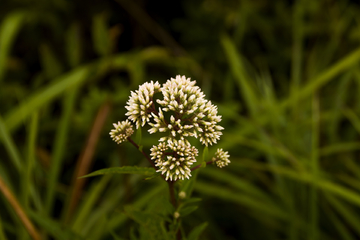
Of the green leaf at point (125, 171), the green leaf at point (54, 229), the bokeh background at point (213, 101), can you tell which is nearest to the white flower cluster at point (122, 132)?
the green leaf at point (125, 171)

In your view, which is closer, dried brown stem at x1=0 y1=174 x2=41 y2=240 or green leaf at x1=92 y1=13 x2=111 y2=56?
dried brown stem at x1=0 y1=174 x2=41 y2=240

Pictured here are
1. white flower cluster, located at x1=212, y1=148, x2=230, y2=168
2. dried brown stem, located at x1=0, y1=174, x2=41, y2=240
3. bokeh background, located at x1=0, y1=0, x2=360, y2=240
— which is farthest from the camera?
bokeh background, located at x1=0, y1=0, x2=360, y2=240

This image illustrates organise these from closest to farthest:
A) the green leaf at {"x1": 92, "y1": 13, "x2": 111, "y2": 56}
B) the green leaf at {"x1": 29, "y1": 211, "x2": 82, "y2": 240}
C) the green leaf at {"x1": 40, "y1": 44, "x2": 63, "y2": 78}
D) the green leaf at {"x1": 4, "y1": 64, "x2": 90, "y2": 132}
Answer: the green leaf at {"x1": 29, "y1": 211, "x2": 82, "y2": 240}
the green leaf at {"x1": 4, "y1": 64, "x2": 90, "y2": 132}
the green leaf at {"x1": 92, "y1": 13, "x2": 111, "y2": 56}
the green leaf at {"x1": 40, "y1": 44, "x2": 63, "y2": 78}

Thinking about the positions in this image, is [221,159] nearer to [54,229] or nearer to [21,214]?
[54,229]

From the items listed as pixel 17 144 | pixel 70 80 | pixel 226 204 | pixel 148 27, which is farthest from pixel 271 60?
pixel 17 144

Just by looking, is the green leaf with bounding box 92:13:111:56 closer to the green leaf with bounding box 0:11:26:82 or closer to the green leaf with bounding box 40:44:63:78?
the green leaf with bounding box 40:44:63:78

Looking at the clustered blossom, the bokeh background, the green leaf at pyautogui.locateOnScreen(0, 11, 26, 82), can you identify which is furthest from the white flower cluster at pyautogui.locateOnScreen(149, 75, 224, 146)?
the green leaf at pyautogui.locateOnScreen(0, 11, 26, 82)

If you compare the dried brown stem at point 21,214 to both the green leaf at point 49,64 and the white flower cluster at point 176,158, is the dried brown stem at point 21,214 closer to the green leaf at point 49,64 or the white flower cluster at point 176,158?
the white flower cluster at point 176,158
